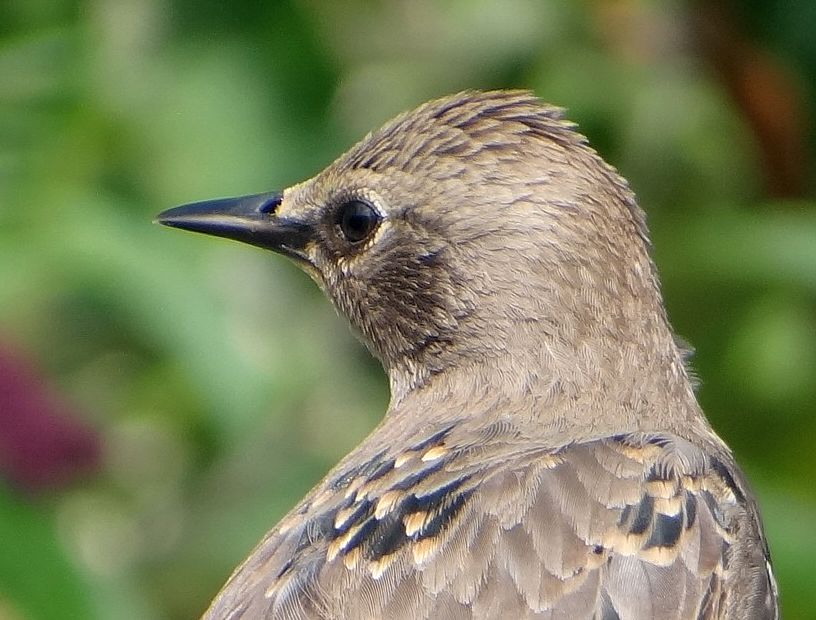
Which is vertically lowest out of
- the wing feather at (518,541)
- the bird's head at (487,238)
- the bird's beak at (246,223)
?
the wing feather at (518,541)

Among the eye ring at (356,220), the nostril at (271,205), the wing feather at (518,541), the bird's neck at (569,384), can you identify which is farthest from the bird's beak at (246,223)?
the wing feather at (518,541)

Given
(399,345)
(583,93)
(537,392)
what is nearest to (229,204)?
(399,345)

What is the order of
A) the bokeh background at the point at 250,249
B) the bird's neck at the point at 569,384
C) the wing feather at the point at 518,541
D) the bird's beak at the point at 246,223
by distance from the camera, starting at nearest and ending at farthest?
the wing feather at the point at 518,541 → the bird's neck at the point at 569,384 → the bird's beak at the point at 246,223 → the bokeh background at the point at 250,249

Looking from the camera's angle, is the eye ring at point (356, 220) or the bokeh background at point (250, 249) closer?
the eye ring at point (356, 220)

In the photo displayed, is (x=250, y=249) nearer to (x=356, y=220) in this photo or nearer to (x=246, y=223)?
(x=246, y=223)

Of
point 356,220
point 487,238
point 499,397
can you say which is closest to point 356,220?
point 356,220

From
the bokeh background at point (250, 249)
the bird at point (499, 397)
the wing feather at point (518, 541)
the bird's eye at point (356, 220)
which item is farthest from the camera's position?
the bokeh background at point (250, 249)

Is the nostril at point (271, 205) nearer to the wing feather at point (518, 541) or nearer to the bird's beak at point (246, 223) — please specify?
the bird's beak at point (246, 223)

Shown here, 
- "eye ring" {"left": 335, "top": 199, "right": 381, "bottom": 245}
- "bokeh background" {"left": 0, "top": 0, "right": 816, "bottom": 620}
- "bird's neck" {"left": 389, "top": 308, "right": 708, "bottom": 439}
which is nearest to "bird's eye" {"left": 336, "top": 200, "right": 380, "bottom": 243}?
"eye ring" {"left": 335, "top": 199, "right": 381, "bottom": 245}

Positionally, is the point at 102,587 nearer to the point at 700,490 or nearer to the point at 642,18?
the point at 700,490
